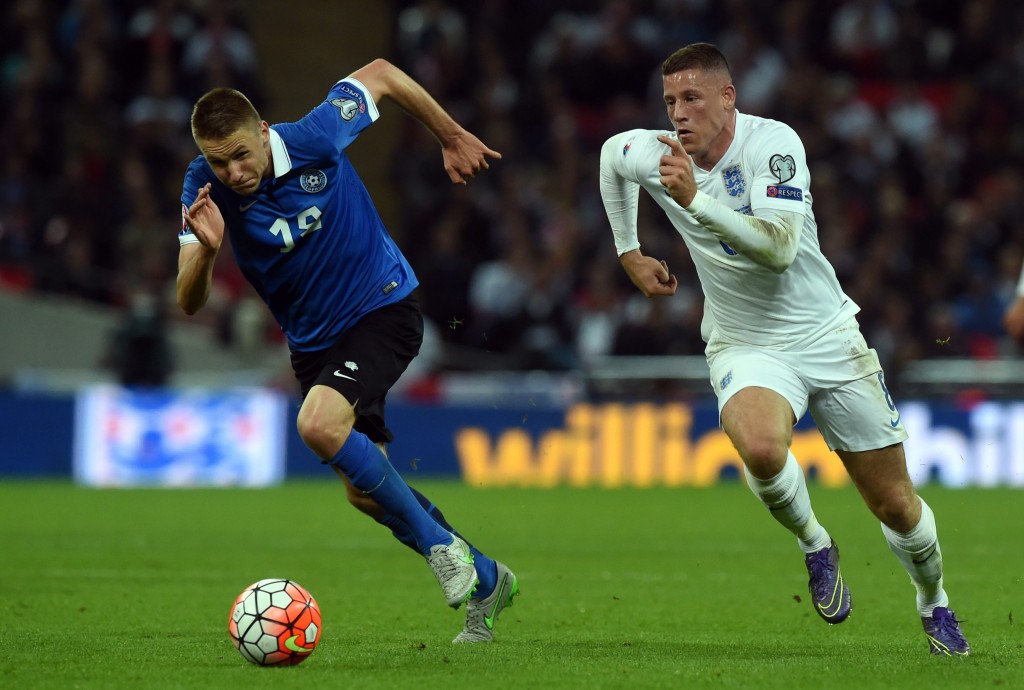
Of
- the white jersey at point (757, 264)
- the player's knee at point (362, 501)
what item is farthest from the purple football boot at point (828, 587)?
the player's knee at point (362, 501)

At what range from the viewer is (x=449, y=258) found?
16688mm

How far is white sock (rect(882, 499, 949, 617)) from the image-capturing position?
231 inches

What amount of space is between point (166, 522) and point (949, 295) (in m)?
8.76

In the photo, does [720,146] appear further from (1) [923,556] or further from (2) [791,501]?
(1) [923,556]

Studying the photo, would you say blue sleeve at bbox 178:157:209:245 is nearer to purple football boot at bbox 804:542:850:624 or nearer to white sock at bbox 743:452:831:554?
white sock at bbox 743:452:831:554

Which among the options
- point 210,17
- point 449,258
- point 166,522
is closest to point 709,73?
point 166,522

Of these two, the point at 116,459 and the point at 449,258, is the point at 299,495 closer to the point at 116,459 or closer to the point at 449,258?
the point at 116,459

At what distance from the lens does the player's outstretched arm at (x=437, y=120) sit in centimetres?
641

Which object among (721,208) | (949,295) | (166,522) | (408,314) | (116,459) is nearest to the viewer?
(721,208)

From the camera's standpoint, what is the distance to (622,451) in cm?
1570

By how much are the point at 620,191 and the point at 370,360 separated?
1.23 meters

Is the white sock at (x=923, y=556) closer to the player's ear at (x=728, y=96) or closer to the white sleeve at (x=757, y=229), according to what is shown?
the white sleeve at (x=757, y=229)

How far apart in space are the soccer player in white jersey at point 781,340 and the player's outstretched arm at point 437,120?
0.70 m

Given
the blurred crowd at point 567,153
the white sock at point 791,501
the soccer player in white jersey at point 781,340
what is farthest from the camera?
the blurred crowd at point 567,153
